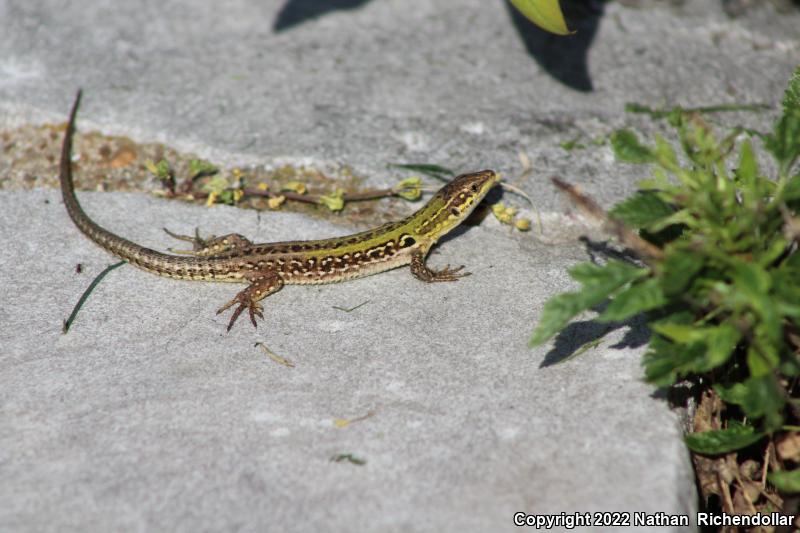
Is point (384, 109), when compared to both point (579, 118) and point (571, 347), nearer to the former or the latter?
point (579, 118)

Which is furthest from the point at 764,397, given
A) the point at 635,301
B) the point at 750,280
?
the point at 635,301

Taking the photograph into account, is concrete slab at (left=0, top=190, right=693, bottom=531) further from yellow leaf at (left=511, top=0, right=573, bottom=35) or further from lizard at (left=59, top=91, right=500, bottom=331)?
yellow leaf at (left=511, top=0, right=573, bottom=35)

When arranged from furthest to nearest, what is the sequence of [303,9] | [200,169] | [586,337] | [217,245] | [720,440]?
[303,9] → [200,169] → [217,245] → [586,337] → [720,440]

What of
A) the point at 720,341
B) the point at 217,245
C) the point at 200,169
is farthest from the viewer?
the point at 200,169

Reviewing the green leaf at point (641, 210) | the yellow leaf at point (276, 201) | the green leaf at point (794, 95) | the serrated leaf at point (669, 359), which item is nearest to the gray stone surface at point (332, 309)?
the yellow leaf at point (276, 201)

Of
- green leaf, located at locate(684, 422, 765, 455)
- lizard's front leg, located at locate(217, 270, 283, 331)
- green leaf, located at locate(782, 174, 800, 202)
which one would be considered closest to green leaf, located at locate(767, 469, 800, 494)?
green leaf, located at locate(684, 422, 765, 455)

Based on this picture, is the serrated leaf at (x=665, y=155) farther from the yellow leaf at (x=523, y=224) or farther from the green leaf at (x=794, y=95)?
the yellow leaf at (x=523, y=224)

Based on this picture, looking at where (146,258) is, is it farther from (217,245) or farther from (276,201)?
(276,201)

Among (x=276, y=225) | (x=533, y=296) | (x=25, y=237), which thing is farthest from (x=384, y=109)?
(x=25, y=237)
